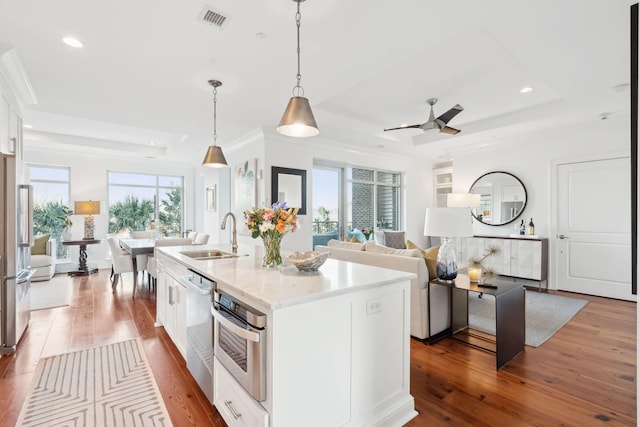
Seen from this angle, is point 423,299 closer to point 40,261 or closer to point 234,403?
point 234,403

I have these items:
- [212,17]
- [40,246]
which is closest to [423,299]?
[212,17]

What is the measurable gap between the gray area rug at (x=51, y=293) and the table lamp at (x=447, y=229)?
482 centimetres

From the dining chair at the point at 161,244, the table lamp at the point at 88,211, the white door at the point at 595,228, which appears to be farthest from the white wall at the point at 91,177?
the white door at the point at 595,228

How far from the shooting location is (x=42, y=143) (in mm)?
6043

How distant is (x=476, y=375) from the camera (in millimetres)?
2414

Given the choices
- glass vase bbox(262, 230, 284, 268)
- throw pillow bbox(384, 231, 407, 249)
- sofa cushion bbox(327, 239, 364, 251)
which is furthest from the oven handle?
throw pillow bbox(384, 231, 407, 249)

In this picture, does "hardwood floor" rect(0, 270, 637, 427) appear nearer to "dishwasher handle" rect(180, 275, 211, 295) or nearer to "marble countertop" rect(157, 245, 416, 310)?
"dishwasher handle" rect(180, 275, 211, 295)

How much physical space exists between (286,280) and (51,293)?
5.03 meters

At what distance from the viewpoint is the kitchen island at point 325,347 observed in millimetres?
1431

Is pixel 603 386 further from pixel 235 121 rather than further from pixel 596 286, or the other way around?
pixel 235 121

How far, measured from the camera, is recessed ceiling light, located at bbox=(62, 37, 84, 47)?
2.45 m

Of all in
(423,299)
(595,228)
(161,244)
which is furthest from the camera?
(595,228)

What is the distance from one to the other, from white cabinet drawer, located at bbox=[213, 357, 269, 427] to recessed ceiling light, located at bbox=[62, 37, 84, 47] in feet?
8.70

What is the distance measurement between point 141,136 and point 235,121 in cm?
282
